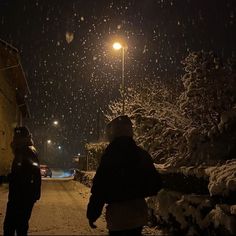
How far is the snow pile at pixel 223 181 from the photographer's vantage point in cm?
649

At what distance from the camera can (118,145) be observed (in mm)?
3885

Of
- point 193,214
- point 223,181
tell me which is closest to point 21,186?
point 223,181

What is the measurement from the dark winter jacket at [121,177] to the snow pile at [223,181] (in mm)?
2814

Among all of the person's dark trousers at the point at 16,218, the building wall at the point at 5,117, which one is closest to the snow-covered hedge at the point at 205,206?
the person's dark trousers at the point at 16,218

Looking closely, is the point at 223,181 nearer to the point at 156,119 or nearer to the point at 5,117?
the point at 156,119

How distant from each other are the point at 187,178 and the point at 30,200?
4.13 metres

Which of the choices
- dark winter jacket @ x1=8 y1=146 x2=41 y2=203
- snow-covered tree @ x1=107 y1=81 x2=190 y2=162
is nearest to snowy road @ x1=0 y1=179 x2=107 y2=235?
dark winter jacket @ x1=8 y1=146 x2=41 y2=203

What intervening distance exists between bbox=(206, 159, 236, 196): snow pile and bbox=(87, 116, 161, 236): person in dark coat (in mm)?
2850

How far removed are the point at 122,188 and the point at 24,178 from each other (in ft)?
7.20

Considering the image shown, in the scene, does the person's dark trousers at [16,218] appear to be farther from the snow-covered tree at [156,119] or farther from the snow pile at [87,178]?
the snow pile at [87,178]

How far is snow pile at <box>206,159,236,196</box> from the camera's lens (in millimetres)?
6488

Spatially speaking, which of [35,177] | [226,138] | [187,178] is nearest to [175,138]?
[226,138]

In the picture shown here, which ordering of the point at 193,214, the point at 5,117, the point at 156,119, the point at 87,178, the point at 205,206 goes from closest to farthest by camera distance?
the point at 205,206, the point at 193,214, the point at 156,119, the point at 87,178, the point at 5,117

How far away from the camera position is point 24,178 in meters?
5.57
